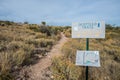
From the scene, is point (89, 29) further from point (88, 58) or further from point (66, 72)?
point (66, 72)

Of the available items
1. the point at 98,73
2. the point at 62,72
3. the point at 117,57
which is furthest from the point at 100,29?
the point at 117,57

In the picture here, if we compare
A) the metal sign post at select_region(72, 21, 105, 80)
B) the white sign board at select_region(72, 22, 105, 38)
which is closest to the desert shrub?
the metal sign post at select_region(72, 21, 105, 80)

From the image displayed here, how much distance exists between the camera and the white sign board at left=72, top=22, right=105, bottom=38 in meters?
4.45

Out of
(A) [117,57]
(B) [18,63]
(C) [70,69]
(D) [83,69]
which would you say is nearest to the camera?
(C) [70,69]

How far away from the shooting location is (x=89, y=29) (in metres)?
4.54

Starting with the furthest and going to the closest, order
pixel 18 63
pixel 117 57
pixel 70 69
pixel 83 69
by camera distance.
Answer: pixel 117 57 → pixel 18 63 → pixel 83 69 → pixel 70 69

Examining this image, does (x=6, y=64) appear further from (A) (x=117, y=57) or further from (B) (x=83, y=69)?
(A) (x=117, y=57)

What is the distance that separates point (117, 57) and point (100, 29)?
4.76 metres

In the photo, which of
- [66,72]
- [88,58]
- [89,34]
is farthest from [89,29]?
[66,72]

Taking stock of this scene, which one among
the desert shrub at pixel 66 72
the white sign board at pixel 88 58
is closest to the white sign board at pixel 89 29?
the white sign board at pixel 88 58

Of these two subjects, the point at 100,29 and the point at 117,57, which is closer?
the point at 100,29

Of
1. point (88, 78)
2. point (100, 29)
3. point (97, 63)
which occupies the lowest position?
point (88, 78)

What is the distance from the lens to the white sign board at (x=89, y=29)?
4.45 m

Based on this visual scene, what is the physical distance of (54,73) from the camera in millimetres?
4973
